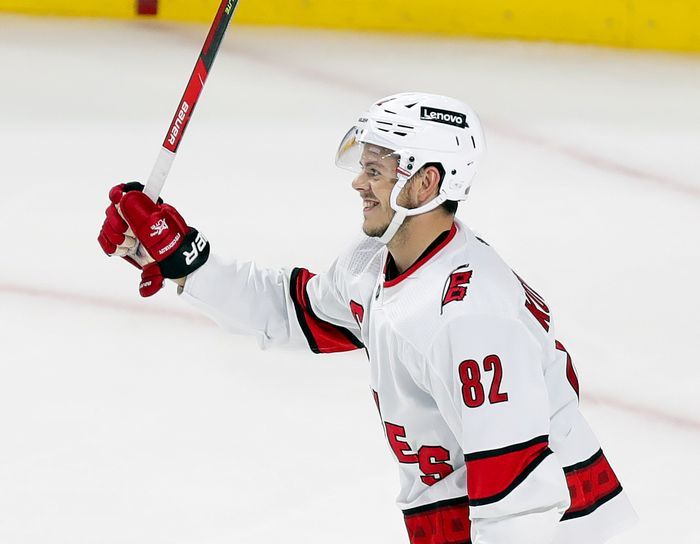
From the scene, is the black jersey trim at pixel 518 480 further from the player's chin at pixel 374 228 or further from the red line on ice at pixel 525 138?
the red line on ice at pixel 525 138

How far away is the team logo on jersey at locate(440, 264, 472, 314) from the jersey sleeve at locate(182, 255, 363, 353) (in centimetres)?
42

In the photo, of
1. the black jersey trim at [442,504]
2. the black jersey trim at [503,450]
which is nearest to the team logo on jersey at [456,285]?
the black jersey trim at [503,450]

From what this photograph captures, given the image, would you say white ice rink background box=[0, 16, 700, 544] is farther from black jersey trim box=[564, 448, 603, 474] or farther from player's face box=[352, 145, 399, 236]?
player's face box=[352, 145, 399, 236]

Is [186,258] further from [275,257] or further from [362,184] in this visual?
[275,257]

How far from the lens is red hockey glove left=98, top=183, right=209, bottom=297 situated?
8.04ft

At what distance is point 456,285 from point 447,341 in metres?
0.09

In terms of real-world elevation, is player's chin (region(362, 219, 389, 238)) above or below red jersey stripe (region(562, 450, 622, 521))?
above

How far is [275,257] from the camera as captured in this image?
4074 mm

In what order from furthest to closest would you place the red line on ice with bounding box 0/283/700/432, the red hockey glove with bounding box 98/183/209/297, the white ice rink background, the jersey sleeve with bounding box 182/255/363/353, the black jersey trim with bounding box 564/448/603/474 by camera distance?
the red line on ice with bounding box 0/283/700/432
the white ice rink background
the jersey sleeve with bounding box 182/255/363/353
the red hockey glove with bounding box 98/183/209/297
the black jersey trim with bounding box 564/448/603/474

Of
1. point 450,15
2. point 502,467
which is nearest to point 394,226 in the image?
point 502,467

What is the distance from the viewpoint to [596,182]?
4.55 metres

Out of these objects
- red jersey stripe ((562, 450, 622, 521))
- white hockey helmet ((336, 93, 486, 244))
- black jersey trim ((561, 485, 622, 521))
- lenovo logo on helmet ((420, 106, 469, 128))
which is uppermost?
lenovo logo on helmet ((420, 106, 469, 128))

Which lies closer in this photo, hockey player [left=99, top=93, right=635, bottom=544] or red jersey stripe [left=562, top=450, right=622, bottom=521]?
hockey player [left=99, top=93, right=635, bottom=544]

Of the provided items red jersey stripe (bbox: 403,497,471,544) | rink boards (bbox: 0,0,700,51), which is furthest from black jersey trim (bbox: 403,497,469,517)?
rink boards (bbox: 0,0,700,51)
